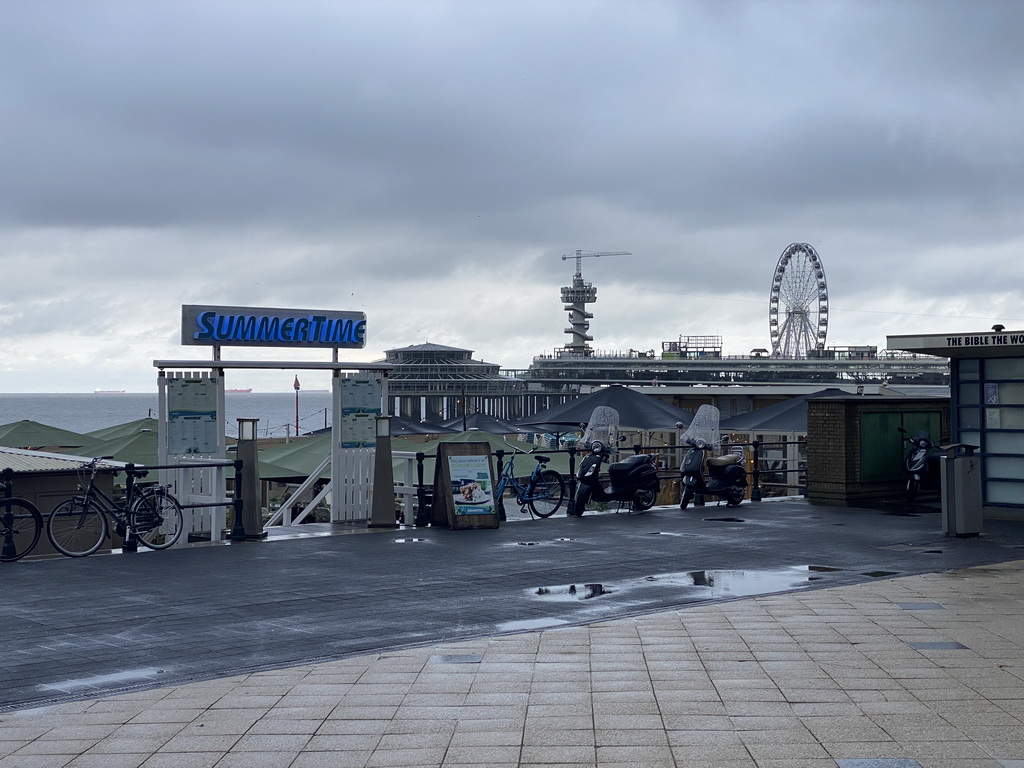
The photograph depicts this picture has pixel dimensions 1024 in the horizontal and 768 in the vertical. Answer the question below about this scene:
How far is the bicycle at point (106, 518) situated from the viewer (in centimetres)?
1190

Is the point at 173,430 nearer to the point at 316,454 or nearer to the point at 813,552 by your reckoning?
the point at 813,552

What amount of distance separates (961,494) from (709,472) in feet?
17.3

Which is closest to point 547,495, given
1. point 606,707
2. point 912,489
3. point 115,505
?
point 912,489

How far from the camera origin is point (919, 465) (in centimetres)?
1786

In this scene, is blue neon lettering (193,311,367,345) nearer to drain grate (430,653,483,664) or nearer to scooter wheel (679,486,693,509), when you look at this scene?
scooter wheel (679,486,693,509)

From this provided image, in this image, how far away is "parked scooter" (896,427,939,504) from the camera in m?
17.8

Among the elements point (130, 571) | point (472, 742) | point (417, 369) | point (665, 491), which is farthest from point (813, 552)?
point (417, 369)

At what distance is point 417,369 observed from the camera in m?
133

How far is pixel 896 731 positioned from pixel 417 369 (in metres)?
128

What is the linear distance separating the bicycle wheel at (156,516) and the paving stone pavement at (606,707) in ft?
20.5

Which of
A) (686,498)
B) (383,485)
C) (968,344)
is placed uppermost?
(968,344)

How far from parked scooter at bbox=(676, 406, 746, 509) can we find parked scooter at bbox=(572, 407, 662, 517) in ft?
2.92

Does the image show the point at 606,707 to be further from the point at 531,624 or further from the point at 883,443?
the point at 883,443

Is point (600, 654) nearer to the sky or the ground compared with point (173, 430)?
nearer to the ground
